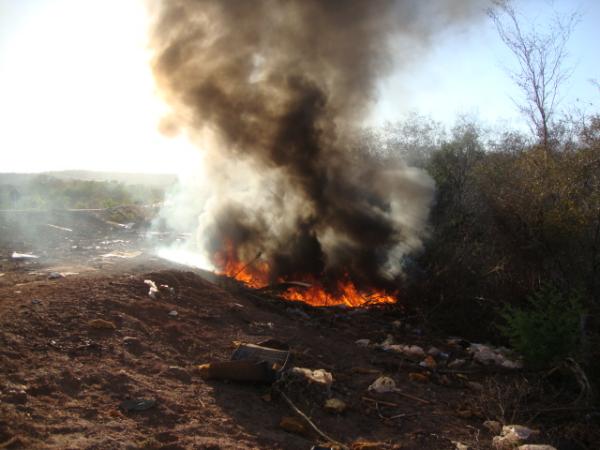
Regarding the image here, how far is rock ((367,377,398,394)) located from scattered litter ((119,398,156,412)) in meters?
2.45

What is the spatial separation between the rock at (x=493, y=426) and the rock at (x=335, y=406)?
55.6 inches

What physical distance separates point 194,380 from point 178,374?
0.61ft

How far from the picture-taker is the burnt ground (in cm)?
373

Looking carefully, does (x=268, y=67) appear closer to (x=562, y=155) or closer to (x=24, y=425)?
(x=562, y=155)

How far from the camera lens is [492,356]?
6855 mm

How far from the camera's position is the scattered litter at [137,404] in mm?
3973

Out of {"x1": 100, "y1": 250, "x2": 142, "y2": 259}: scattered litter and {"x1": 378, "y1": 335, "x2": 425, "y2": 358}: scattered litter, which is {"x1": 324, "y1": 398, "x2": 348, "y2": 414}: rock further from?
{"x1": 100, "y1": 250, "x2": 142, "y2": 259}: scattered litter

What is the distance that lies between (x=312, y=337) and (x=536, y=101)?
13643 millimetres

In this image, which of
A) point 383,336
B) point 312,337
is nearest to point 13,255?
point 312,337

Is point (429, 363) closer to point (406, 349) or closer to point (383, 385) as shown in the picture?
point (406, 349)

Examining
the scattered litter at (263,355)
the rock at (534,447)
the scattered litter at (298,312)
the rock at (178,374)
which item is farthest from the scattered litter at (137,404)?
the scattered litter at (298,312)

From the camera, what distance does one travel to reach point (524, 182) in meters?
8.09

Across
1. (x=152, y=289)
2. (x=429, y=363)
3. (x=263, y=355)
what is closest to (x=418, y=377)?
(x=429, y=363)

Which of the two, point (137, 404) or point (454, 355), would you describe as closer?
point (137, 404)
